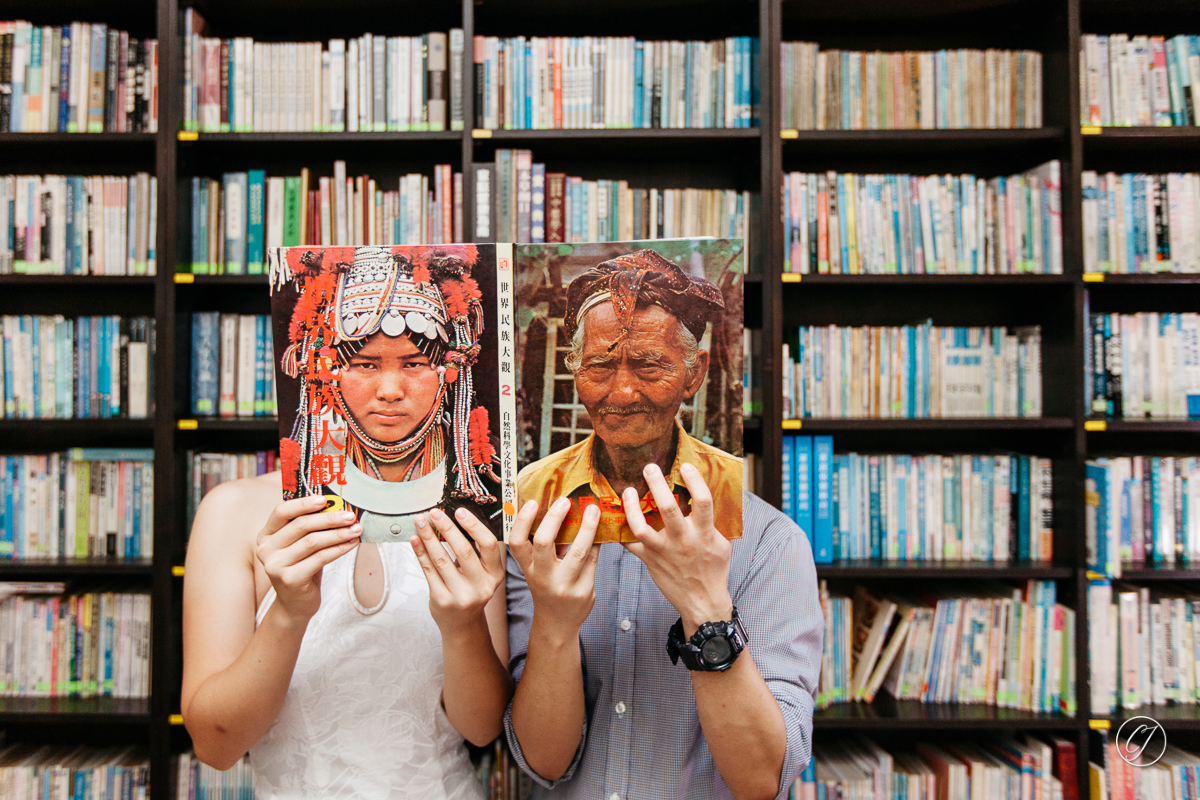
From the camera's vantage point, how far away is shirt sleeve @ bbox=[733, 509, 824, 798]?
0.84 m

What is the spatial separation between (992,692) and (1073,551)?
431 millimetres

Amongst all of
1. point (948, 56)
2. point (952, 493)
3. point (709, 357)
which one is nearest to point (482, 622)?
point (709, 357)

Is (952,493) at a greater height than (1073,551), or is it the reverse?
(952,493)

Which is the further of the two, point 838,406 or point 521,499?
point 838,406

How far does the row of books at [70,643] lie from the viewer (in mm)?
1664

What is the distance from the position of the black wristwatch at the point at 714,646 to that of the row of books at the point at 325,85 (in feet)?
4.74

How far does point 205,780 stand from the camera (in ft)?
5.36

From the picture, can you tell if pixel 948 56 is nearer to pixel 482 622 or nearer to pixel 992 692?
pixel 992 692

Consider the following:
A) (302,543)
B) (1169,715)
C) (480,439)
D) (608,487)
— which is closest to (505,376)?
(480,439)

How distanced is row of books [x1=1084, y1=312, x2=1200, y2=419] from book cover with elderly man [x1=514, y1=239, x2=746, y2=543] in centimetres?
149

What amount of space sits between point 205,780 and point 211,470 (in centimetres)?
81

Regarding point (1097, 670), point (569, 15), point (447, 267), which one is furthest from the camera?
point (569, 15)

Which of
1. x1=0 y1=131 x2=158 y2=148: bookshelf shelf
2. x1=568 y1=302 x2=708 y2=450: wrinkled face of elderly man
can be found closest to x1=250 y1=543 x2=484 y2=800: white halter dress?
x1=568 y1=302 x2=708 y2=450: wrinkled face of elderly man

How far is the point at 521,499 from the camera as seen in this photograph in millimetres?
772
